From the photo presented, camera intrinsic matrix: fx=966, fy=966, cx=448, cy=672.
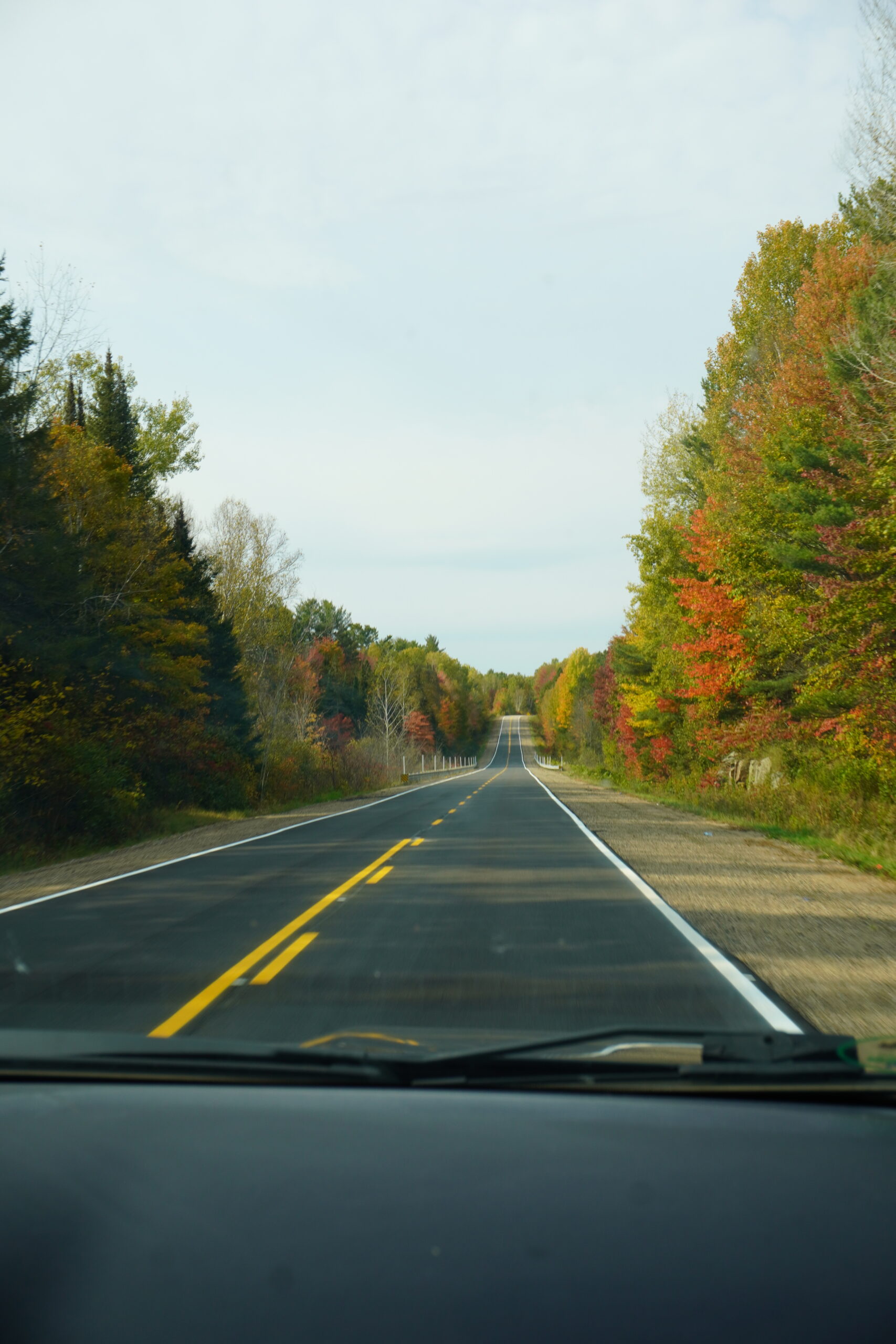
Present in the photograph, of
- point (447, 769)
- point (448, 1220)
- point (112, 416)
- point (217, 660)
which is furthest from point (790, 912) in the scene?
point (447, 769)

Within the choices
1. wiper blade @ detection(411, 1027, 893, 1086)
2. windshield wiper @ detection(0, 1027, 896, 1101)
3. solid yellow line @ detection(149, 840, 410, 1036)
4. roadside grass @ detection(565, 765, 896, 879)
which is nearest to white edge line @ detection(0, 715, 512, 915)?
solid yellow line @ detection(149, 840, 410, 1036)

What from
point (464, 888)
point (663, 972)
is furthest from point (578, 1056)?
point (464, 888)

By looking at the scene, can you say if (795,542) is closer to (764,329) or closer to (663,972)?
(764,329)

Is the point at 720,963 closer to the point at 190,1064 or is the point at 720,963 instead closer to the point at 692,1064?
the point at 692,1064

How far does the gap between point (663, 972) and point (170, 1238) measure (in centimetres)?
518

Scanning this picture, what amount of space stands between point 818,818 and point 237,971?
14179 mm

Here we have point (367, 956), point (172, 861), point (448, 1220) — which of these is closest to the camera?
point (448, 1220)

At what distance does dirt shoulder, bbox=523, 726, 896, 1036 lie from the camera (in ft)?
20.3

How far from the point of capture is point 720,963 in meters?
7.15

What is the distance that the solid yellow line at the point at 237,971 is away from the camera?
5621 mm

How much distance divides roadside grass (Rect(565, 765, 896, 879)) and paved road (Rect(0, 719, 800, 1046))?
3805 mm

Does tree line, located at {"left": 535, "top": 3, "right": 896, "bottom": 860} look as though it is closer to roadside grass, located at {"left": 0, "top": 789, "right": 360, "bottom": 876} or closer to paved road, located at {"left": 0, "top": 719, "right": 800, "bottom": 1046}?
paved road, located at {"left": 0, "top": 719, "right": 800, "bottom": 1046}

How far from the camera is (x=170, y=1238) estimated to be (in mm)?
2182

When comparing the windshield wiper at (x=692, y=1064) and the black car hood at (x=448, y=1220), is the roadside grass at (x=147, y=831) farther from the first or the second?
the black car hood at (x=448, y=1220)
